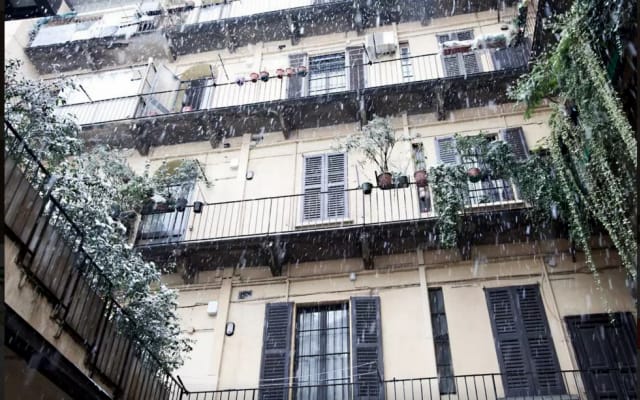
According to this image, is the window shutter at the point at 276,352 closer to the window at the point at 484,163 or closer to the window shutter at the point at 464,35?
the window at the point at 484,163

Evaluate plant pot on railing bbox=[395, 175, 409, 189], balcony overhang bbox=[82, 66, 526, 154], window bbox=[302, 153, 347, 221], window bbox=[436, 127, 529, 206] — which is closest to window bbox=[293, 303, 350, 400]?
window bbox=[302, 153, 347, 221]

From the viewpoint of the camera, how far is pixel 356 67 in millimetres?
14211

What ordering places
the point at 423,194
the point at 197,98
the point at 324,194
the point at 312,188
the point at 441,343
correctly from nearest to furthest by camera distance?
1. the point at 441,343
2. the point at 423,194
3. the point at 324,194
4. the point at 312,188
5. the point at 197,98

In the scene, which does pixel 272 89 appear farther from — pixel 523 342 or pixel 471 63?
pixel 523 342

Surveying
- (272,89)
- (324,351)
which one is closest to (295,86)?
(272,89)

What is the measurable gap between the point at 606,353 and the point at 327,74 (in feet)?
30.6

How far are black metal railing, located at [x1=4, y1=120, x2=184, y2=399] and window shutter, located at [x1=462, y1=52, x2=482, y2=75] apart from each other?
9769 millimetres

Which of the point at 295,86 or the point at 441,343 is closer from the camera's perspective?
the point at 441,343

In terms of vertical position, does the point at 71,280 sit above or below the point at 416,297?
below

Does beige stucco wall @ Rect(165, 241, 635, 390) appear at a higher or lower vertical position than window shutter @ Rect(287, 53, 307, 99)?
lower

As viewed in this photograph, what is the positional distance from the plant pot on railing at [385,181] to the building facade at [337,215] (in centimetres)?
22

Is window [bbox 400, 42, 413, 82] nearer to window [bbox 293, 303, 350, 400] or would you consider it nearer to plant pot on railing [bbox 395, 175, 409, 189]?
plant pot on railing [bbox 395, 175, 409, 189]

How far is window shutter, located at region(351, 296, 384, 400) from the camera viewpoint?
8914 mm

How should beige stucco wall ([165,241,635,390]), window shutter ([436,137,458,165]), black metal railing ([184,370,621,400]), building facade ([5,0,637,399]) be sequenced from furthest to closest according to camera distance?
window shutter ([436,137,458,165]), beige stucco wall ([165,241,635,390]), building facade ([5,0,637,399]), black metal railing ([184,370,621,400])
